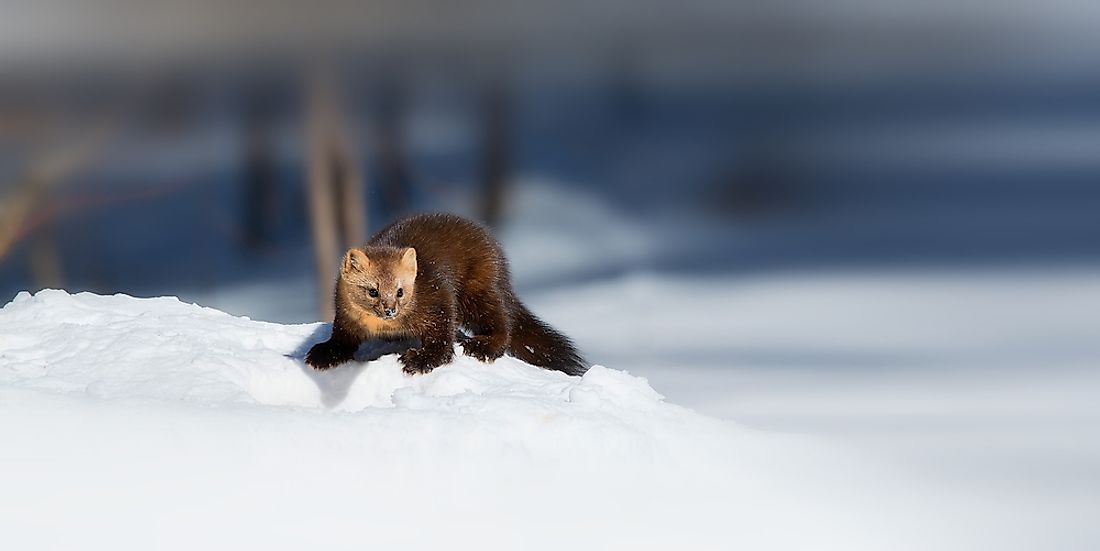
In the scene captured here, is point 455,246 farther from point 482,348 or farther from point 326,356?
point 326,356

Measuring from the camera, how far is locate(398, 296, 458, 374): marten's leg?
5.21 m

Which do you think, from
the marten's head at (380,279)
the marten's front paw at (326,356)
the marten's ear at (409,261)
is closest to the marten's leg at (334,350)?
the marten's front paw at (326,356)

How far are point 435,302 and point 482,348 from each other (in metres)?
0.30

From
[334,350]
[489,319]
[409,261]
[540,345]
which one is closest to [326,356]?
[334,350]

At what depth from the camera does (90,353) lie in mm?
5023

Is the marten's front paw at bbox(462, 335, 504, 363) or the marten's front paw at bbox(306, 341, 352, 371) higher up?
the marten's front paw at bbox(462, 335, 504, 363)

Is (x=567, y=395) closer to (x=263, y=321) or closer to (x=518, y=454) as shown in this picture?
(x=518, y=454)

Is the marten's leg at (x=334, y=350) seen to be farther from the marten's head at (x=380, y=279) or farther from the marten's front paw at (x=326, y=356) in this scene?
the marten's head at (x=380, y=279)

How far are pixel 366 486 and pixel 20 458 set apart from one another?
101 cm

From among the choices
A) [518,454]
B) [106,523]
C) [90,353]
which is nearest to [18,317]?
[90,353]

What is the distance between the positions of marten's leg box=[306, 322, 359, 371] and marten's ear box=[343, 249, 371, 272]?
240 millimetres

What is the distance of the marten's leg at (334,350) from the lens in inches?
209

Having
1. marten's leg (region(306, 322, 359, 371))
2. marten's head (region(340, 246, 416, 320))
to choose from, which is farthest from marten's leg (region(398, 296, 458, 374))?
marten's leg (region(306, 322, 359, 371))

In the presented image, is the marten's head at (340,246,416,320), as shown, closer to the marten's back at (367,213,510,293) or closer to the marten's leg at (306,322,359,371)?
the marten's leg at (306,322,359,371)
